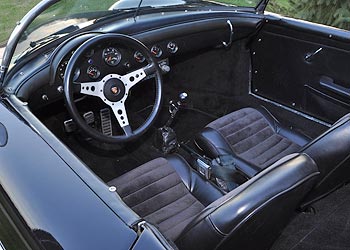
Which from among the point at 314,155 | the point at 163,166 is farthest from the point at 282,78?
the point at 314,155

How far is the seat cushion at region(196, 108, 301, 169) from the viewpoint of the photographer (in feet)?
8.59

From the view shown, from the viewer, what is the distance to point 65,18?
7.50ft

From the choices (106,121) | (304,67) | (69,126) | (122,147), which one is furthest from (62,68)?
(304,67)

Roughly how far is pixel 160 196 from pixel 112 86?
1.92ft

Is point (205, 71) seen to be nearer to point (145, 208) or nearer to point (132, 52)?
point (132, 52)

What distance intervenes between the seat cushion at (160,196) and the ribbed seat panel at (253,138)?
53 centimetres

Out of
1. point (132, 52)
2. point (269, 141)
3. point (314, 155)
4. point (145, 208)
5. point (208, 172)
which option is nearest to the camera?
point (314, 155)

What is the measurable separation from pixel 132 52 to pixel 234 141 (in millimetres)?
846

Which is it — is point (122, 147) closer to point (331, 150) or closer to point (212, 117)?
point (212, 117)

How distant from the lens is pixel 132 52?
7.58 ft

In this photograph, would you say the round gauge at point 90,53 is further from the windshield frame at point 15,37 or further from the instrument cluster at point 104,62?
the windshield frame at point 15,37

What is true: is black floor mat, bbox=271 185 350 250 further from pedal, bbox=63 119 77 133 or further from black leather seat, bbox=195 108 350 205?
pedal, bbox=63 119 77 133

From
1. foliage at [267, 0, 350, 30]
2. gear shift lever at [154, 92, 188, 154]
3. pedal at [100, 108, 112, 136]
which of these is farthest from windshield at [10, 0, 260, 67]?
foliage at [267, 0, 350, 30]

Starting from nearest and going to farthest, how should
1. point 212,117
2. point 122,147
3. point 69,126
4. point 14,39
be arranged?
point 14,39
point 69,126
point 122,147
point 212,117
